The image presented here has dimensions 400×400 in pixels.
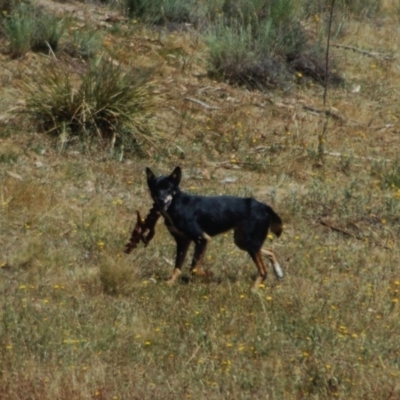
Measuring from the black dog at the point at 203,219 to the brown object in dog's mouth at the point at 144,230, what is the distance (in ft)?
0.40

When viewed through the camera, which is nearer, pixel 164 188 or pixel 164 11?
pixel 164 188

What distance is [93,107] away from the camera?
14.7 m

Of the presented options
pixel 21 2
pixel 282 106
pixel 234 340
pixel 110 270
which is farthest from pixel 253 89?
pixel 234 340

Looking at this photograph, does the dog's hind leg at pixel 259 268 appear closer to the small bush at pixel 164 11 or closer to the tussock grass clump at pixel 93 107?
the tussock grass clump at pixel 93 107

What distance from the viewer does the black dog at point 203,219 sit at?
10.7 metres

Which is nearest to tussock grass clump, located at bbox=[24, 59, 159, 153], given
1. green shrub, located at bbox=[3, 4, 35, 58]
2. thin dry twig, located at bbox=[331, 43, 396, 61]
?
green shrub, located at bbox=[3, 4, 35, 58]

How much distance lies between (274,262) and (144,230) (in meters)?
1.26

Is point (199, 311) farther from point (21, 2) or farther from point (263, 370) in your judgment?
point (21, 2)

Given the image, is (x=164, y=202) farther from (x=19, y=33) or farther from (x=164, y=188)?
(x=19, y=33)

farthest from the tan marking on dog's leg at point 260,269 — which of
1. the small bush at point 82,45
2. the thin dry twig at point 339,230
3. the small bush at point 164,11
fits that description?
the small bush at point 164,11

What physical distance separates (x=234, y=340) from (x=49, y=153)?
5.85 meters

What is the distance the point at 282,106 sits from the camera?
675 inches

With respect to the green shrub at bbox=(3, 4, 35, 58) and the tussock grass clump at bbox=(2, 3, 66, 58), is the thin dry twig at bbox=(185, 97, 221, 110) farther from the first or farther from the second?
the green shrub at bbox=(3, 4, 35, 58)

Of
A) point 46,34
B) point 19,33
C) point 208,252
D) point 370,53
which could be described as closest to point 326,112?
point 370,53
